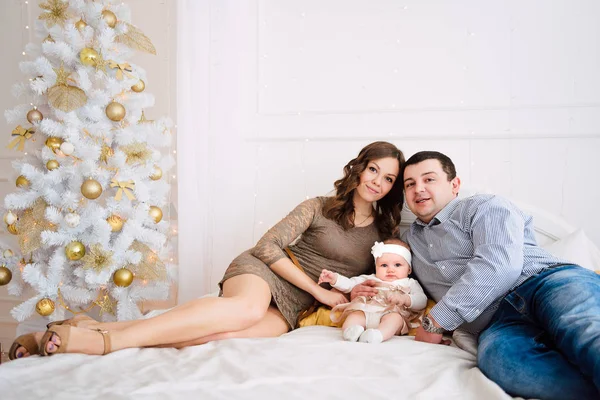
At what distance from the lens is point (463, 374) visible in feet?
4.33

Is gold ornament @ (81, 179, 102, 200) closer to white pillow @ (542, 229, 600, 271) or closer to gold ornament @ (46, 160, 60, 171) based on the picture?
gold ornament @ (46, 160, 60, 171)

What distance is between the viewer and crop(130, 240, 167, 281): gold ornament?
7.52 ft

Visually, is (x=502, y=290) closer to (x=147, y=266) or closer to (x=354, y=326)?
(x=354, y=326)

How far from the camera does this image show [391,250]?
1948 mm

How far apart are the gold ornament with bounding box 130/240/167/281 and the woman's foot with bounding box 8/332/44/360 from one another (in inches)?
31.6

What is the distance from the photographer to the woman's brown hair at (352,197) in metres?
2.11

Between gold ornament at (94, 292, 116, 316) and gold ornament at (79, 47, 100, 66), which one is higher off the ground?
gold ornament at (79, 47, 100, 66)

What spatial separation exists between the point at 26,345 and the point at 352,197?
55.7 inches

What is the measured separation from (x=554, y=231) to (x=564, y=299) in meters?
0.93

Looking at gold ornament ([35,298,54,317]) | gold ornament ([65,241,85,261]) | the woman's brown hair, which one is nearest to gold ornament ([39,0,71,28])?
gold ornament ([65,241,85,261])

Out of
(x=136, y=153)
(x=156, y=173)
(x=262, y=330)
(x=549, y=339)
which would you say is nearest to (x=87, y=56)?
(x=136, y=153)

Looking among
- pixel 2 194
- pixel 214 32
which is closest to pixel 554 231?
pixel 214 32

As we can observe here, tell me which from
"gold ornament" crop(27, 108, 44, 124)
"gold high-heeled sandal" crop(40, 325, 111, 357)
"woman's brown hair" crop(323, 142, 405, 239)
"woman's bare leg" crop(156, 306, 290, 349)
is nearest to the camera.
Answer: "gold high-heeled sandal" crop(40, 325, 111, 357)

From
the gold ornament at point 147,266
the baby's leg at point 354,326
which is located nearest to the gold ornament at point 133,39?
the gold ornament at point 147,266
